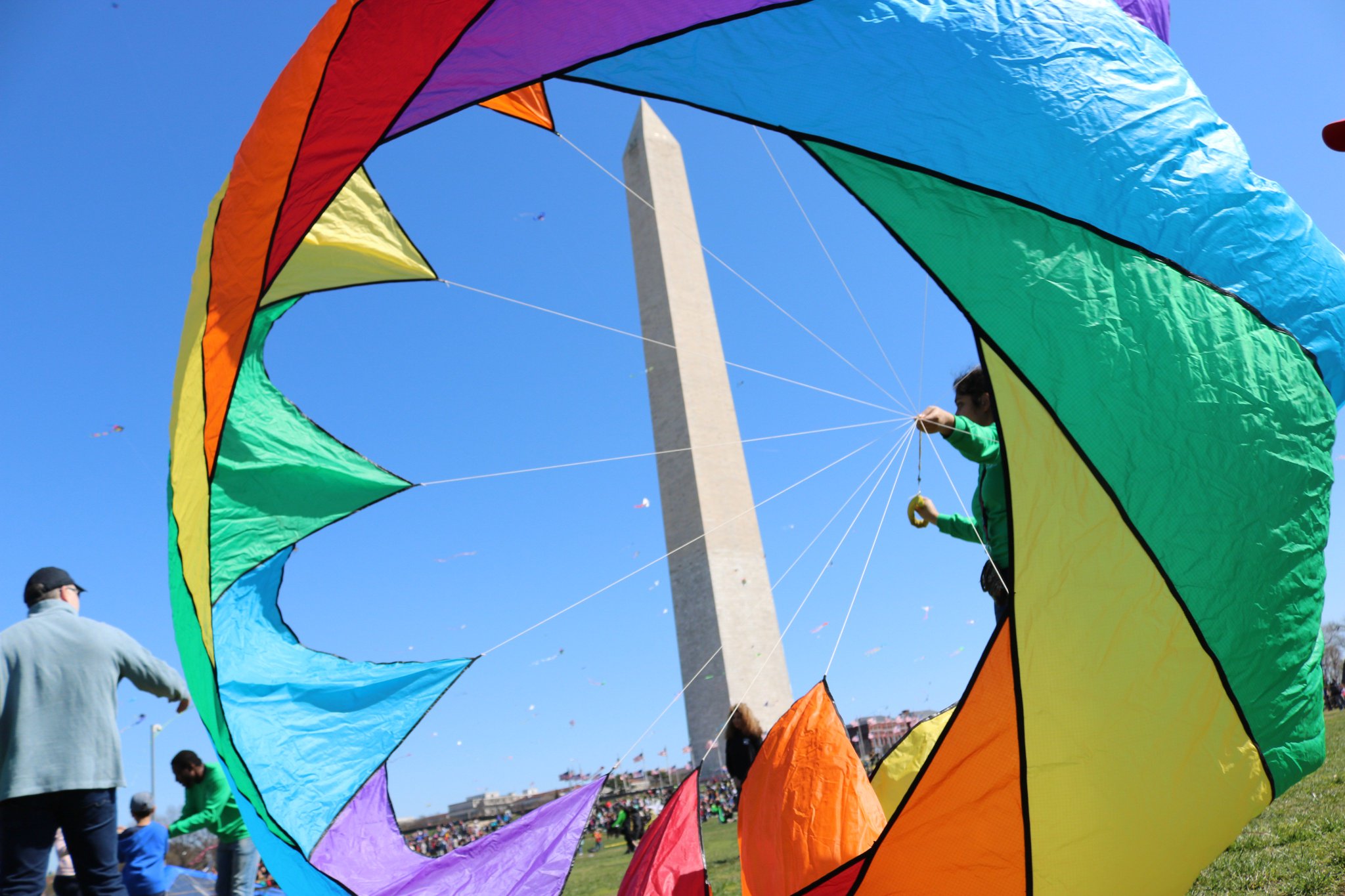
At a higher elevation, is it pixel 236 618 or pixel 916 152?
pixel 916 152

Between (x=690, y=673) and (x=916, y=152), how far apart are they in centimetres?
1026

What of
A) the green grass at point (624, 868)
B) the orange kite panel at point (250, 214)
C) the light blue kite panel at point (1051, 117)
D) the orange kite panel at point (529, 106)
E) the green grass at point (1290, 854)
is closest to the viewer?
the light blue kite panel at point (1051, 117)

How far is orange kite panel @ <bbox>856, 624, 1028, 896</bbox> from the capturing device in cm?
258

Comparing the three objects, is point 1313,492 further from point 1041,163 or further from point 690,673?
point 690,673

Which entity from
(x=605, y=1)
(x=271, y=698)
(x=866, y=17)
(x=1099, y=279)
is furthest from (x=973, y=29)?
(x=271, y=698)

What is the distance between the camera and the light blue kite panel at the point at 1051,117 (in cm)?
271

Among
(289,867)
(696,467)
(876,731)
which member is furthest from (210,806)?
(876,731)

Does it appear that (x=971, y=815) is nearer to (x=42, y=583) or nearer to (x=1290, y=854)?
(x=1290, y=854)

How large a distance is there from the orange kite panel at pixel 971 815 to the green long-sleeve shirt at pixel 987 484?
0.59 metres

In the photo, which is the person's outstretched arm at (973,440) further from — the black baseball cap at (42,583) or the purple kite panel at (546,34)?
the black baseball cap at (42,583)

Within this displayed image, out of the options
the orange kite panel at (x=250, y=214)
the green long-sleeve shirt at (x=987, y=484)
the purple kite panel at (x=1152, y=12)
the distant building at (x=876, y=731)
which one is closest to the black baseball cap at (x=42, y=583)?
the orange kite panel at (x=250, y=214)

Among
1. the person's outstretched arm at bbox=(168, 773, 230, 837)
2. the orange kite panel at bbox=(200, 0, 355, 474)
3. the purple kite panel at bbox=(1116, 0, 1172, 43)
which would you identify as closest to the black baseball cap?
the orange kite panel at bbox=(200, 0, 355, 474)

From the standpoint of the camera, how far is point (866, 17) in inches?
111

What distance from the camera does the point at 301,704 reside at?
4086 millimetres
